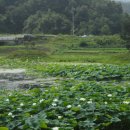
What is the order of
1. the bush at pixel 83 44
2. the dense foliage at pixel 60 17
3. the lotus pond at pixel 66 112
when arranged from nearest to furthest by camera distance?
the lotus pond at pixel 66 112 < the bush at pixel 83 44 < the dense foliage at pixel 60 17

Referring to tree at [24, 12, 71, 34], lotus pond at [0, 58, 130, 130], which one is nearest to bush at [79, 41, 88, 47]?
tree at [24, 12, 71, 34]

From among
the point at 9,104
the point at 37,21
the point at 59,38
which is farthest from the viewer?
the point at 37,21

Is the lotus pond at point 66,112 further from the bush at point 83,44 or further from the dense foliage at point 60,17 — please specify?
the dense foliage at point 60,17

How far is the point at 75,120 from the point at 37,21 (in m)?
61.7

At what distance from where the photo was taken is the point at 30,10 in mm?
73438

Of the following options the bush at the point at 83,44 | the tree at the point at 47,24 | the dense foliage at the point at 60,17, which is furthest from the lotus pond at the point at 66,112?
the dense foliage at the point at 60,17

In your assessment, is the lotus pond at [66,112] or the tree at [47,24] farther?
the tree at [47,24]

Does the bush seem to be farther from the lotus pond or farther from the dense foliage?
the lotus pond

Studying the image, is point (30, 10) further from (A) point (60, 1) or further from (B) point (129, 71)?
(B) point (129, 71)

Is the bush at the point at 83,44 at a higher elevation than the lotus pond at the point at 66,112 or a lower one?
lower

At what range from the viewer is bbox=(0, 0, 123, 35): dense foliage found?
223ft

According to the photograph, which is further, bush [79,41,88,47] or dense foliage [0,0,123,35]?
dense foliage [0,0,123,35]

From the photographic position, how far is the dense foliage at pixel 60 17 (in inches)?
2675

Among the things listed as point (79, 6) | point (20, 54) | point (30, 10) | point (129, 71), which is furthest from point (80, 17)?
point (129, 71)
